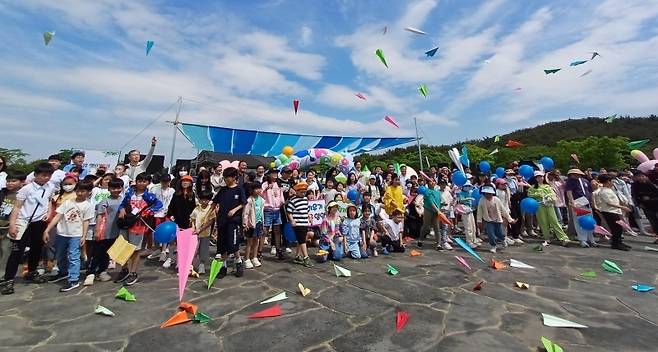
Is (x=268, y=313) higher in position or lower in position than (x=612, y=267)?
lower

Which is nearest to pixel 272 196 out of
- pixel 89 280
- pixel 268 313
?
pixel 268 313

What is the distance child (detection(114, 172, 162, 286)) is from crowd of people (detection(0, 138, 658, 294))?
14 millimetres

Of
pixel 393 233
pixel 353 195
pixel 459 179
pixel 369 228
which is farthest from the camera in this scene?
pixel 459 179

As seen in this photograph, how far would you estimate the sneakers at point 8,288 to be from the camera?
4078mm

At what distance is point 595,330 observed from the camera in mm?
3148

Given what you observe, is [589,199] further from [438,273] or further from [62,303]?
[62,303]

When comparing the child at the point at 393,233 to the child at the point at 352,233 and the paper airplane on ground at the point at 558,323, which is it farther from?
the paper airplane on ground at the point at 558,323

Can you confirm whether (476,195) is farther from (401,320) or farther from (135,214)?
(135,214)

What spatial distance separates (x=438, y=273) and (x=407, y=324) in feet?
6.64

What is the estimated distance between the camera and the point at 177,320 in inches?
130

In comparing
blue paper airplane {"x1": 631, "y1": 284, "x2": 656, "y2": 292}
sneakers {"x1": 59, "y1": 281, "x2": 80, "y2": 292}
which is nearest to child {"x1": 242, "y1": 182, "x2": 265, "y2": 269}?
sneakers {"x1": 59, "y1": 281, "x2": 80, "y2": 292}

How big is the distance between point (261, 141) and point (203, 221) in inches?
339

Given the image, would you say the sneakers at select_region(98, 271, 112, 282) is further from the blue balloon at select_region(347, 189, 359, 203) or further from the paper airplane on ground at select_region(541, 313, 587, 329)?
the paper airplane on ground at select_region(541, 313, 587, 329)

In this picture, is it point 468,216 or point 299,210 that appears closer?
point 299,210
